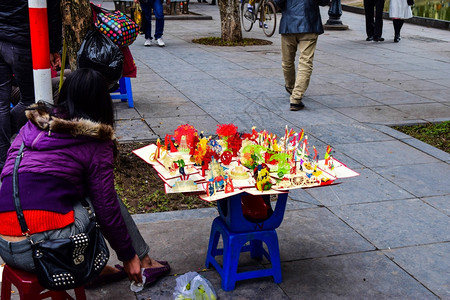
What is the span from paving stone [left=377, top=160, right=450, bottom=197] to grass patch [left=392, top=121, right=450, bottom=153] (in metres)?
0.73

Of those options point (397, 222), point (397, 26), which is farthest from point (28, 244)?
point (397, 26)

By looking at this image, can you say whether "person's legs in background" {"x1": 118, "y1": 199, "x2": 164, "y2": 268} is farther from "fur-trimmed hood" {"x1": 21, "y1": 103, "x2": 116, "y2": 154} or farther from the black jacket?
the black jacket

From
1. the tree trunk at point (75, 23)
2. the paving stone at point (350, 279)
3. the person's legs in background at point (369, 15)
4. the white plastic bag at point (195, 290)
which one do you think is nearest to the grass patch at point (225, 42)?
the person's legs in background at point (369, 15)

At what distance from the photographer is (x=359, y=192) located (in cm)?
507

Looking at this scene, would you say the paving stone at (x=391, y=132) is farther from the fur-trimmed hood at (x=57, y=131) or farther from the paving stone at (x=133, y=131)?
the fur-trimmed hood at (x=57, y=131)

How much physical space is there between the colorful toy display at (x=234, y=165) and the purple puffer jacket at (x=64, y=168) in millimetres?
503

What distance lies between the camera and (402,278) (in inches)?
144

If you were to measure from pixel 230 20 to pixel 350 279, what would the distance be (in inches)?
391

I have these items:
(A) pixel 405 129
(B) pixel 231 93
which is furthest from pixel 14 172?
(B) pixel 231 93

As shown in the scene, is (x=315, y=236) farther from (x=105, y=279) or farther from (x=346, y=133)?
(x=346, y=133)

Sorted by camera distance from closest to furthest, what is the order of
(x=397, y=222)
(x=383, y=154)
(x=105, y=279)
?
(x=105, y=279) → (x=397, y=222) → (x=383, y=154)

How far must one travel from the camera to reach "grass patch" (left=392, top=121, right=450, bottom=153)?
654cm

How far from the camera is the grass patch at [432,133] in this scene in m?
6.54

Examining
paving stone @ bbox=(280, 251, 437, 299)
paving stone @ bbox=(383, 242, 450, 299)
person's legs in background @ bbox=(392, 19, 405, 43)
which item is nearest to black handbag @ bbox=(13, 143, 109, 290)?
paving stone @ bbox=(280, 251, 437, 299)
